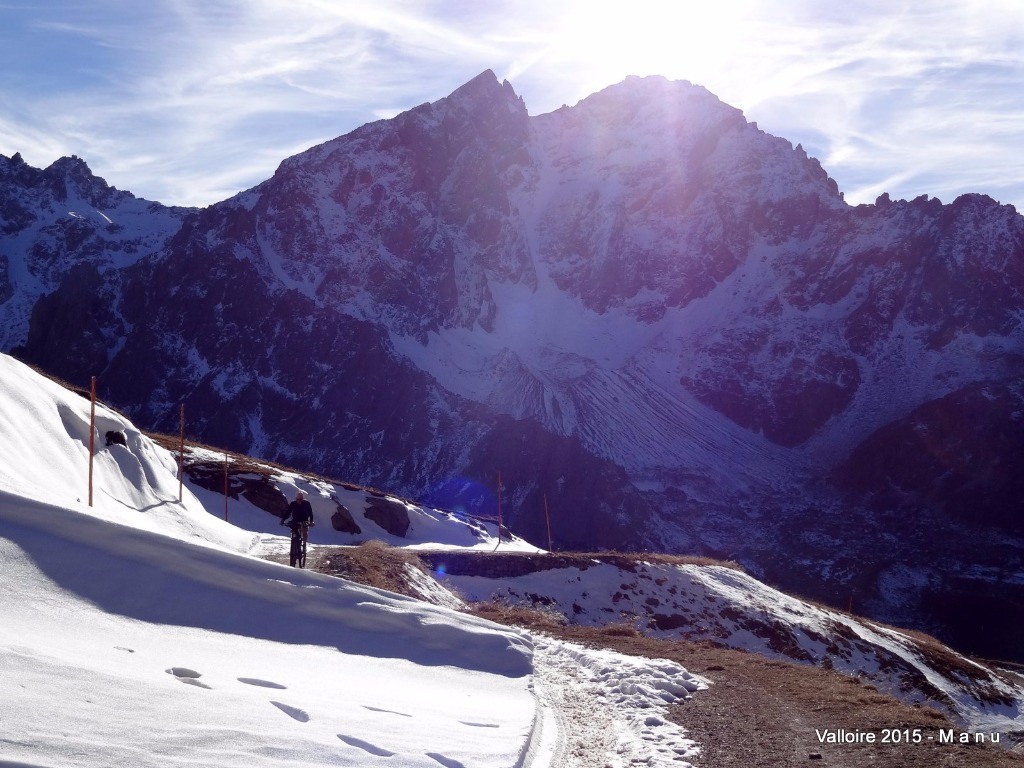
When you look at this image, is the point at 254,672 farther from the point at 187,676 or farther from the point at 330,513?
the point at 330,513

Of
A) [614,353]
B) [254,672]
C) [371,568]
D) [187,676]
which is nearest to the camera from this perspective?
[187,676]

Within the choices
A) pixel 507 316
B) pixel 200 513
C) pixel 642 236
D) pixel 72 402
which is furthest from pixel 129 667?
pixel 642 236

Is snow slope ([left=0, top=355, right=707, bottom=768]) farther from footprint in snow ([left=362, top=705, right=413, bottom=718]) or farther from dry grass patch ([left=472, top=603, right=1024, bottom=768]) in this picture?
dry grass patch ([left=472, top=603, right=1024, bottom=768])

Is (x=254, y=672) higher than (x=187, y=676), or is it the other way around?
(x=187, y=676)

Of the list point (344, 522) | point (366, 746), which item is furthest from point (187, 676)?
point (344, 522)

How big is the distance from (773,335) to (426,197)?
74.3 m

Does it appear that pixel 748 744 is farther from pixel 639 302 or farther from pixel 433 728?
pixel 639 302

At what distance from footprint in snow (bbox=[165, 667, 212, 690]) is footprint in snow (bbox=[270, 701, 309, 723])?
675mm

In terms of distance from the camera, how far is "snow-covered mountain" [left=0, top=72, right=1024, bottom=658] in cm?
13075

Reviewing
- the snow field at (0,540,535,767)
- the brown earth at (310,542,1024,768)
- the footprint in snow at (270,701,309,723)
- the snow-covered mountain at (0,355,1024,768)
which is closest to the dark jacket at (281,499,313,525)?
the snow-covered mountain at (0,355,1024,768)

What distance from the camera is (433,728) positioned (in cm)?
929

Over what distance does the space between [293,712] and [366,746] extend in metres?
0.95

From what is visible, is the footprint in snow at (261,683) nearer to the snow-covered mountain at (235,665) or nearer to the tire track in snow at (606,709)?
the snow-covered mountain at (235,665)

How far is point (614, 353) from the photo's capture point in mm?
177875
